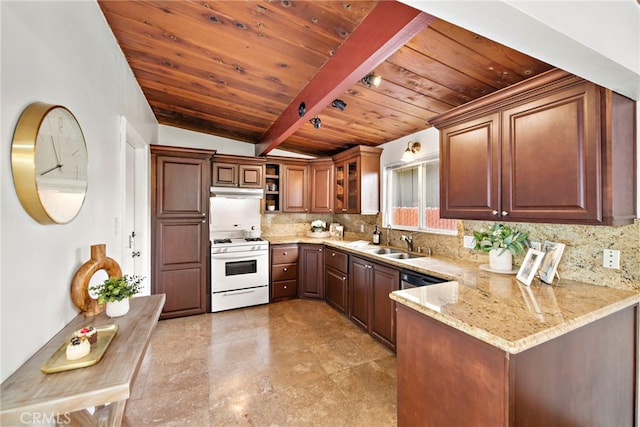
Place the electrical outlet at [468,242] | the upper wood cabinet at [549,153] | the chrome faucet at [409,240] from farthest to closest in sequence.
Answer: the chrome faucet at [409,240] < the electrical outlet at [468,242] < the upper wood cabinet at [549,153]

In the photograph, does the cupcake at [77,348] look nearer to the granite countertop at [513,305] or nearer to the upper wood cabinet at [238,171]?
the granite countertop at [513,305]

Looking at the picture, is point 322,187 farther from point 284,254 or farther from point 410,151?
point 410,151

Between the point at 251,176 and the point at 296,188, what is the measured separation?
0.78 m

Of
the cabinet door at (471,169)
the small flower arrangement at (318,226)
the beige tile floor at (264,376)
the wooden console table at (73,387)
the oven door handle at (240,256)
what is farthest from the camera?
the small flower arrangement at (318,226)

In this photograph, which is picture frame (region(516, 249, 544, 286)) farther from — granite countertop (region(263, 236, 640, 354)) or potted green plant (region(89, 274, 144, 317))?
potted green plant (region(89, 274, 144, 317))

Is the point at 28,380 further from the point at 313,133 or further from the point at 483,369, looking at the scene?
the point at 313,133

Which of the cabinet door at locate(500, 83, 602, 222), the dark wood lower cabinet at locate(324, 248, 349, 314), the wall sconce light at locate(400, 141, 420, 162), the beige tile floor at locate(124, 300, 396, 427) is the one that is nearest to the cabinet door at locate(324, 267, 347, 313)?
the dark wood lower cabinet at locate(324, 248, 349, 314)

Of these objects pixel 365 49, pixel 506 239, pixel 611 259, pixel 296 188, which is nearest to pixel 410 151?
pixel 506 239

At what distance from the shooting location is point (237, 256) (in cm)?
366

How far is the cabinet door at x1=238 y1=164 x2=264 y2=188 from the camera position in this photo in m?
3.88

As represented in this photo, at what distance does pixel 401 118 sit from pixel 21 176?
9.22 ft

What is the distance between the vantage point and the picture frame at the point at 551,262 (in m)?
1.71

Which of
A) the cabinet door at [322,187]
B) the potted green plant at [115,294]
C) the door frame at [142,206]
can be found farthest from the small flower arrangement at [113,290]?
the cabinet door at [322,187]

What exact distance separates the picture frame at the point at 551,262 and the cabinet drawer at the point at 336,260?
1979 mm
